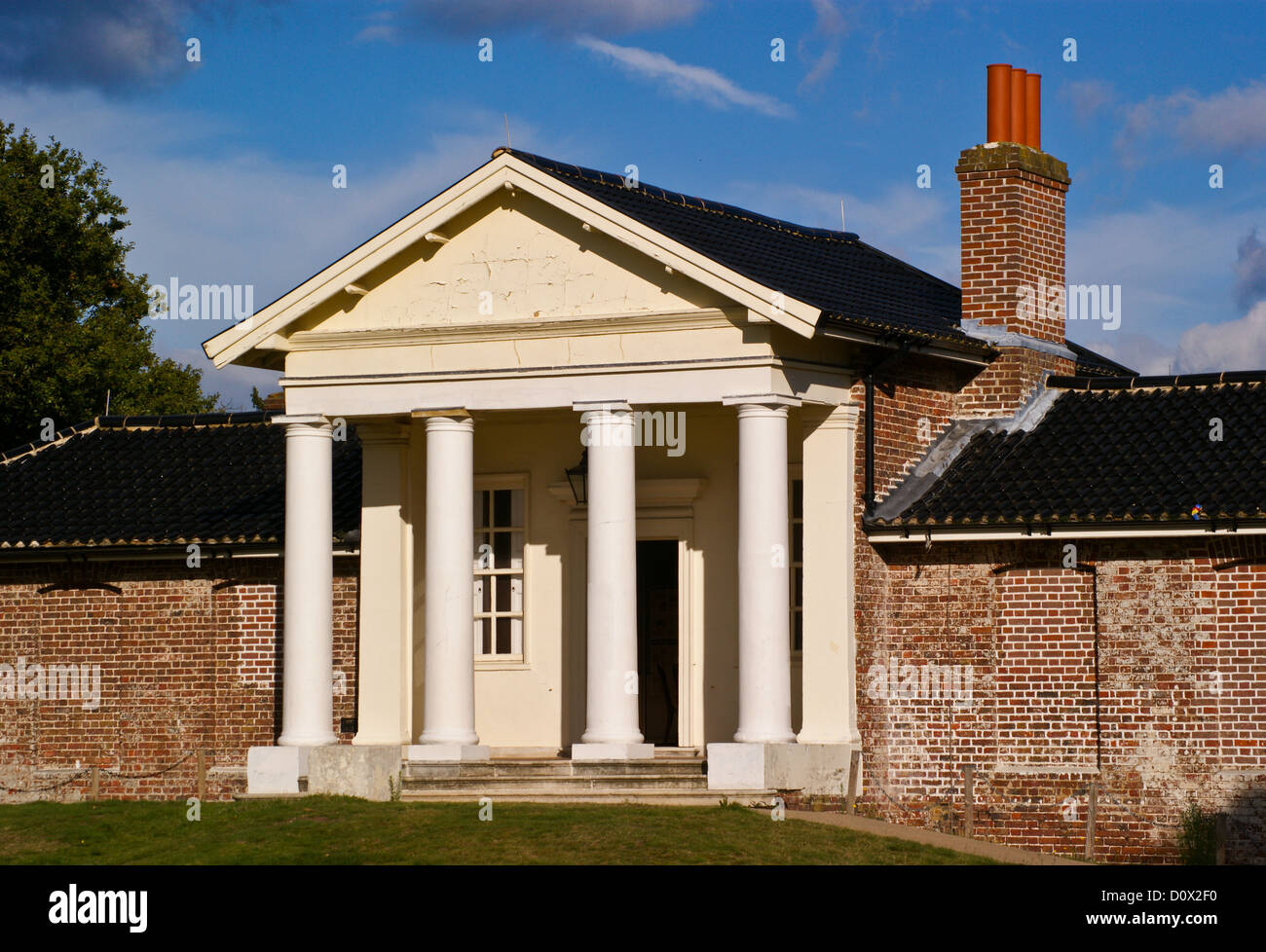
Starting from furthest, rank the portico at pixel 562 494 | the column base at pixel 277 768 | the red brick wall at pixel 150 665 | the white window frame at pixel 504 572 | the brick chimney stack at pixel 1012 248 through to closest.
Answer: the red brick wall at pixel 150 665 < the white window frame at pixel 504 572 < the brick chimney stack at pixel 1012 248 < the column base at pixel 277 768 < the portico at pixel 562 494

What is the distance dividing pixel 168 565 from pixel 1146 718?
1147cm

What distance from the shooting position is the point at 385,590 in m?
23.0

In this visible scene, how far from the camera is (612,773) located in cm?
2028

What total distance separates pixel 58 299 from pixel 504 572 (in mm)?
18653

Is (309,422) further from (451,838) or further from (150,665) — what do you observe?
(451,838)

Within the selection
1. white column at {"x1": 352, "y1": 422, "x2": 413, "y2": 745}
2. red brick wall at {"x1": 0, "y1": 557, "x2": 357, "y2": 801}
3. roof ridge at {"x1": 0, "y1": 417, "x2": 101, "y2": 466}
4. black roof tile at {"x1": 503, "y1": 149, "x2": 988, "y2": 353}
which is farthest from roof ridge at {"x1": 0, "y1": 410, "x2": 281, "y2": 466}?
black roof tile at {"x1": 503, "y1": 149, "x2": 988, "y2": 353}

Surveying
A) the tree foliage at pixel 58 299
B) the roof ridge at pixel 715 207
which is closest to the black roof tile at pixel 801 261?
the roof ridge at pixel 715 207

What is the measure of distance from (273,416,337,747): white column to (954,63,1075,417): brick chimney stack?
23.3 ft

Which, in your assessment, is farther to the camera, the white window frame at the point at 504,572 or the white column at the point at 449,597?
the white window frame at the point at 504,572

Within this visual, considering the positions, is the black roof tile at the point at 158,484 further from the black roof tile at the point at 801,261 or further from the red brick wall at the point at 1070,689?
the red brick wall at the point at 1070,689

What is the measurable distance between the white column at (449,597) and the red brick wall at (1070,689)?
13.2ft

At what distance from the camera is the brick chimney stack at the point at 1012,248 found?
23.1 metres
